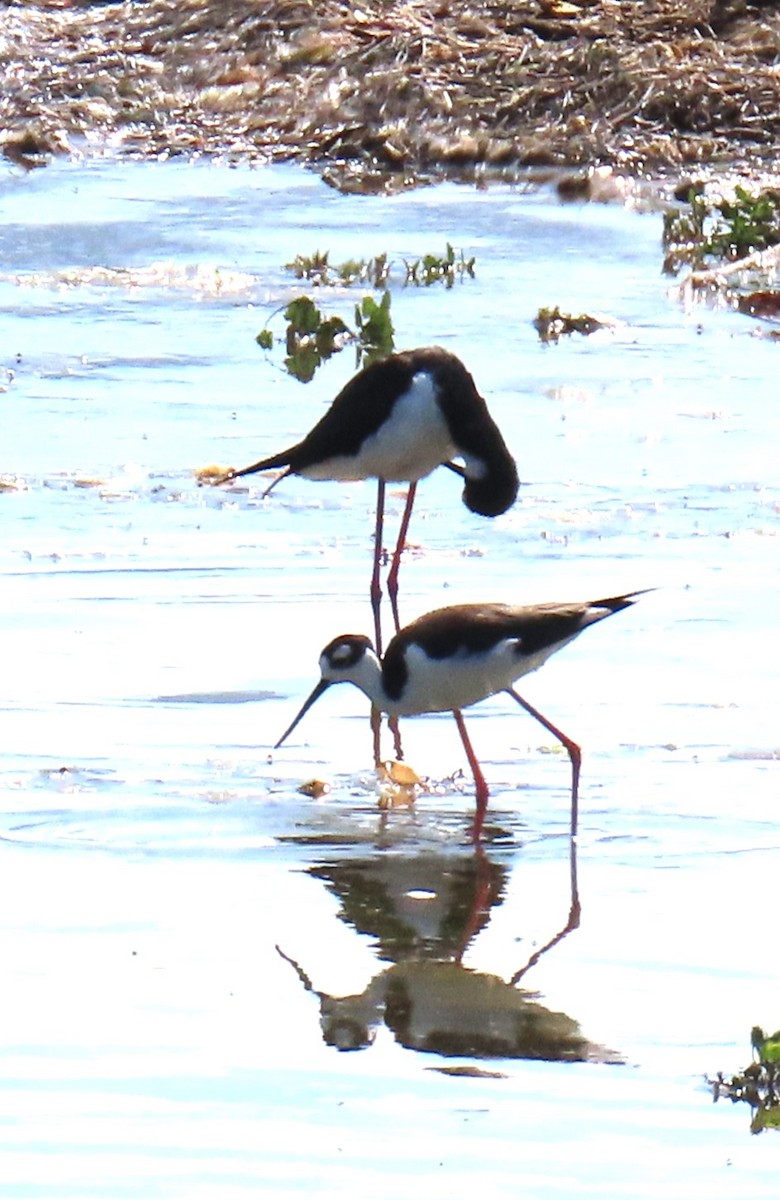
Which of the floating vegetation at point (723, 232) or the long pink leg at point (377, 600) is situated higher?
the floating vegetation at point (723, 232)

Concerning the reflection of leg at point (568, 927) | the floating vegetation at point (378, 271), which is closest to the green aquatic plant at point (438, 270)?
the floating vegetation at point (378, 271)

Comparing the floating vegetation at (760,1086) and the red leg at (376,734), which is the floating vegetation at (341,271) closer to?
the red leg at (376,734)

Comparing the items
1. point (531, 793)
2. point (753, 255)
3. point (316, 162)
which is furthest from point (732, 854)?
point (316, 162)

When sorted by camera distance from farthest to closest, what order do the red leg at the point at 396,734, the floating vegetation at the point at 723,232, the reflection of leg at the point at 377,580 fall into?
the floating vegetation at the point at 723,232 < the reflection of leg at the point at 377,580 < the red leg at the point at 396,734

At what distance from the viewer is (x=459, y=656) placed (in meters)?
6.15

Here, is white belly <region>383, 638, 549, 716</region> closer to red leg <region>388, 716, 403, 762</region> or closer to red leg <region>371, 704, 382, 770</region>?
red leg <region>371, 704, 382, 770</region>

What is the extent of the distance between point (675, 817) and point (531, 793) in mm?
481

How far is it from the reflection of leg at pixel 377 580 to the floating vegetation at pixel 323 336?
8.45 ft

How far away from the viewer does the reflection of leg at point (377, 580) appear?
7469mm

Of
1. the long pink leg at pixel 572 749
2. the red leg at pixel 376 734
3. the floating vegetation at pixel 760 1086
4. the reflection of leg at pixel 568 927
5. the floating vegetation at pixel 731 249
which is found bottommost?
the red leg at pixel 376 734

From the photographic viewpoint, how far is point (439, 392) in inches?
312

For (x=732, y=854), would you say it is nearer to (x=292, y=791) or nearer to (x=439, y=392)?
(x=292, y=791)

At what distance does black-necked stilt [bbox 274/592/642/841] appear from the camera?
6.14 m

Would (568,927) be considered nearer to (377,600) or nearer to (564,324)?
(377,600)
